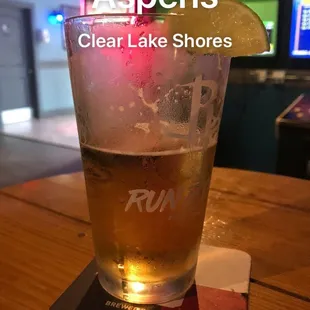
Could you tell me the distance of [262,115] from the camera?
234 centimetres

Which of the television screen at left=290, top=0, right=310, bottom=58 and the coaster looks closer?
the coaster

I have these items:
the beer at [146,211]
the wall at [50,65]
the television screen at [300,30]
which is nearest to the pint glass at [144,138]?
the beer at [146,211]

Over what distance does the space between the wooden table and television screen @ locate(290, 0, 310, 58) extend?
153cm

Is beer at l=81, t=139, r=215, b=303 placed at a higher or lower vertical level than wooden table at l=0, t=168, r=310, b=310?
higher

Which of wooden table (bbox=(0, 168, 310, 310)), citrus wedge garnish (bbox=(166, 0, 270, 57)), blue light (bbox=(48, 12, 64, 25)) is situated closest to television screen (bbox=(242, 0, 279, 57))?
wooden table (bbox=(0, 168, 310, 310))

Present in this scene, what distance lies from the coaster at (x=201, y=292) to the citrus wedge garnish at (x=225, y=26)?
21 cm

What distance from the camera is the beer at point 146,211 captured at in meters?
0.34

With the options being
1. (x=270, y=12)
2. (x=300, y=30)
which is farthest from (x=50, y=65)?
(x=300, y=30)

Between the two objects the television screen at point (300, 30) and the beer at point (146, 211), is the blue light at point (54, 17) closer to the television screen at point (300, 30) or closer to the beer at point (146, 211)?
the television screen at point (300, 30)

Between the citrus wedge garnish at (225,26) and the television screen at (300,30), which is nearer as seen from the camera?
the citrus wedge garnish at (225,26)

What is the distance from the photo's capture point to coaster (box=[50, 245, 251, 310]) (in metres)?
0.37

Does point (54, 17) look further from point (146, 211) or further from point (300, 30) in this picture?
point (146, 211)

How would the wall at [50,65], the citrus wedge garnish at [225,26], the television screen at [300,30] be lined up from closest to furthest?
the citrus wedge garnish at [225,26] → the television screen at [300,30] → the wall at [50,65]

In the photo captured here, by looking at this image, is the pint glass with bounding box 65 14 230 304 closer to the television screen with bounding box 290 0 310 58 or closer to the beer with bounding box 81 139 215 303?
the beer with bounding box 81 139 215 303
